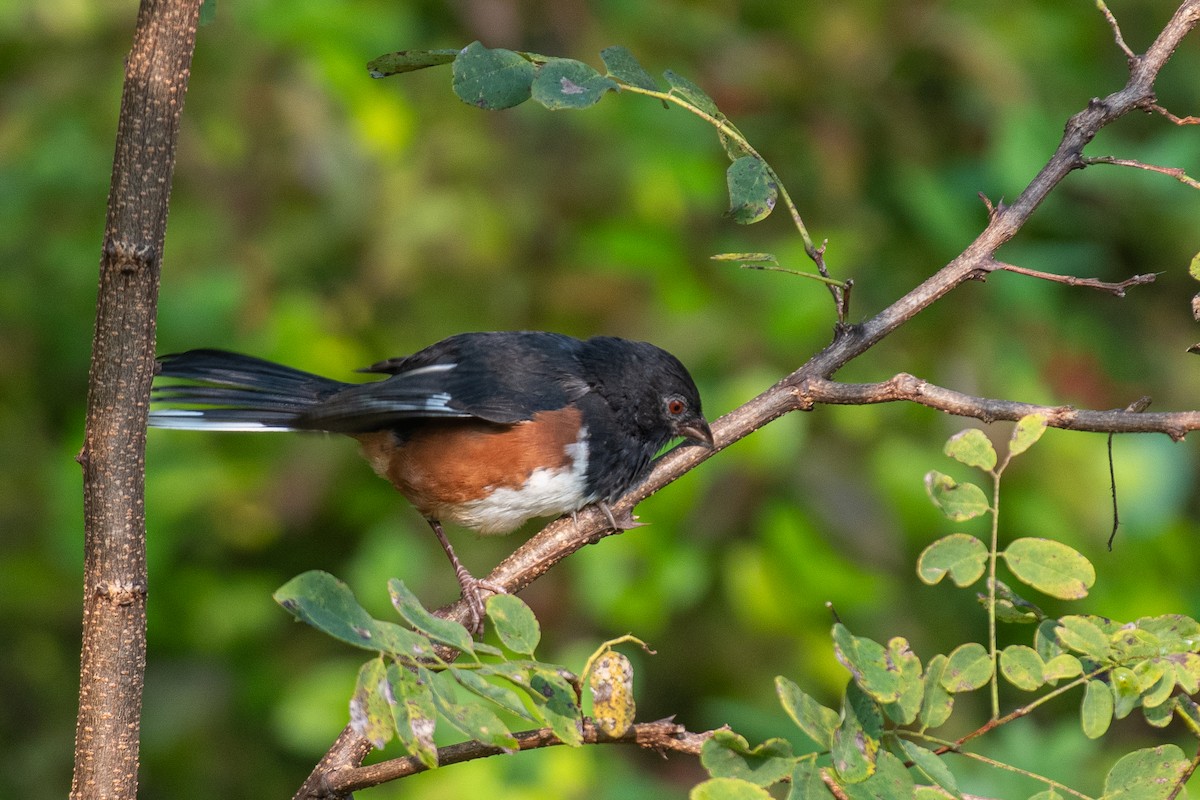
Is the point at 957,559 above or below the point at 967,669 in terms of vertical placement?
above

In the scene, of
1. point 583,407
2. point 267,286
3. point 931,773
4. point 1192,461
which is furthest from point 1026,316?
point 931,773

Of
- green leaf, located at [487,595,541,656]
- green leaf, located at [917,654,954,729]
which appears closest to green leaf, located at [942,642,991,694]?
green leaf, located at [917,654,954,729]

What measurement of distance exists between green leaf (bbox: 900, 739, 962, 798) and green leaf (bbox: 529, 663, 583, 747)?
1.27 feet

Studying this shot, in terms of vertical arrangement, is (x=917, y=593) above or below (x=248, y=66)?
below

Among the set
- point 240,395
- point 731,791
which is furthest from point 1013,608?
point 240,395

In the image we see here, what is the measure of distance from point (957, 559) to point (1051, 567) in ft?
0.37

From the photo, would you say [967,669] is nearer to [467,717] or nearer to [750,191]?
[467,717]

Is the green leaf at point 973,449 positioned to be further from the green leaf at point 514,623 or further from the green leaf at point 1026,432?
the green leaf at point 514,623

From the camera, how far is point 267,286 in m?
4.05

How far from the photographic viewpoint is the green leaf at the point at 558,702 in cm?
136

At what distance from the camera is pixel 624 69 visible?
1.81 m

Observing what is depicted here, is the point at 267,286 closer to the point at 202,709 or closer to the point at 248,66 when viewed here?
the point at 248,66

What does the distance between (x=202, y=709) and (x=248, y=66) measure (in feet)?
7.18

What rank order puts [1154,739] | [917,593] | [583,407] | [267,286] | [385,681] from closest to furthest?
[385,681]
[583,407]
[267,286]
[917,593]
[1154,739]
